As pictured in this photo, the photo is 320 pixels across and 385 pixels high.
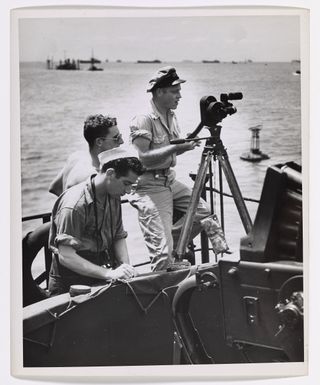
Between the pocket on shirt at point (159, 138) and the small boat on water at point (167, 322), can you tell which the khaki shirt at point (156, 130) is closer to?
the pocket on shirt at point (159, 138)

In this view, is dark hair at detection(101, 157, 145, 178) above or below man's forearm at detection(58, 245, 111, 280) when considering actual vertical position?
above

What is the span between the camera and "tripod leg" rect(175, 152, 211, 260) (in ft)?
11.4

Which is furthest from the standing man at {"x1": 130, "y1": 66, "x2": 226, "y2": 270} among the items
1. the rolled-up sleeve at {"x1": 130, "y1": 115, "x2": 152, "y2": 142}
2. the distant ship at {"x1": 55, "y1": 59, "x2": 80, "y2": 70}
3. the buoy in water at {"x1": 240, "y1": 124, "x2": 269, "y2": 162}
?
the distant ship at {"x1": 55, "y1": 59, "x2": 80, "y2": 70}

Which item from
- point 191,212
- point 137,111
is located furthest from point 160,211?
point 137,111

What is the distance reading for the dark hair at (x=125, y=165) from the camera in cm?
346

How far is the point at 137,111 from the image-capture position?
3.46 meters

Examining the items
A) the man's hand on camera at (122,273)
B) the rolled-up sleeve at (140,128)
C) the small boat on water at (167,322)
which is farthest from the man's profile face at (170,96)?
the man's hand on camera at (122,273)

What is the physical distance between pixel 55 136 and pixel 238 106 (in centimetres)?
88

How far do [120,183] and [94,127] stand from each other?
293 mm

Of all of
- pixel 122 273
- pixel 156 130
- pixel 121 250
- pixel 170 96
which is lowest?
pixel 122 273

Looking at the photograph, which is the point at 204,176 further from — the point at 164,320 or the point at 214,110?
the point at 164,320

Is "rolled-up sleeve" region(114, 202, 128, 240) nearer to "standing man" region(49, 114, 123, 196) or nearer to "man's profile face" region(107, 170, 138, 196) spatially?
"man's profile face" region(107, 170, 138, 196)
